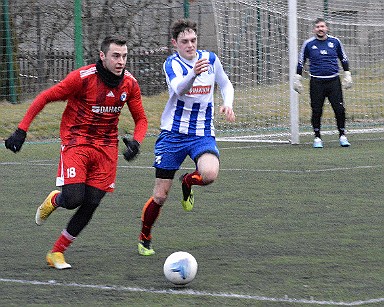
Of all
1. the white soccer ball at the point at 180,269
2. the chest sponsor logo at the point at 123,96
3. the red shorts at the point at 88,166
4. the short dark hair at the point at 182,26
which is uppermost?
the short dark hair at the point at 182,26

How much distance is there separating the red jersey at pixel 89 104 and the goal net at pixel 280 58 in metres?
9.60

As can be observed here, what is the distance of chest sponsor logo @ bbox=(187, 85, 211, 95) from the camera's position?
8.11 m

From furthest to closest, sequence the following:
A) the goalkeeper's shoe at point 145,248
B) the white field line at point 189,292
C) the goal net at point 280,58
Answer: the goal net at point 280,58 < the goalkeeper's shoe at point 145,248 < the white field line at point 189,292

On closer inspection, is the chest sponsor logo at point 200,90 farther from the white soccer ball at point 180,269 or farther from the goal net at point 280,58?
the goal net at point 280,58

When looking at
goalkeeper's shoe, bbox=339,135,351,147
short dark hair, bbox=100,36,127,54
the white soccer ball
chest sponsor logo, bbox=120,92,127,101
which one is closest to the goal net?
goalkeeper's shoe, bbox=339,135,351,147

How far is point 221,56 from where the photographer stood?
18.4 m

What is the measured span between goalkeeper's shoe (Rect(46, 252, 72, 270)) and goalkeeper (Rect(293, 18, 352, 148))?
31.0ft

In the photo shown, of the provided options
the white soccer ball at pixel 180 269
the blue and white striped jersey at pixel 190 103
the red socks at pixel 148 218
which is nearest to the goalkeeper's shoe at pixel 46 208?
the red socks at pixel 148 218

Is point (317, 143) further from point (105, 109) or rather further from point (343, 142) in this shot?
point (105, 109)

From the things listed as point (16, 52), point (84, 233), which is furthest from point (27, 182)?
point (16, 52)

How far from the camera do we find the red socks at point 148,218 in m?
7.89

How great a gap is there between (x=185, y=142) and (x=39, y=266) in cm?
154

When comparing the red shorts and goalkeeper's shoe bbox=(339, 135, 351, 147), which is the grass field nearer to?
the red shorts

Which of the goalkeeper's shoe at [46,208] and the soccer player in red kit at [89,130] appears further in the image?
the goalkeeper's shoe at [46,208]
